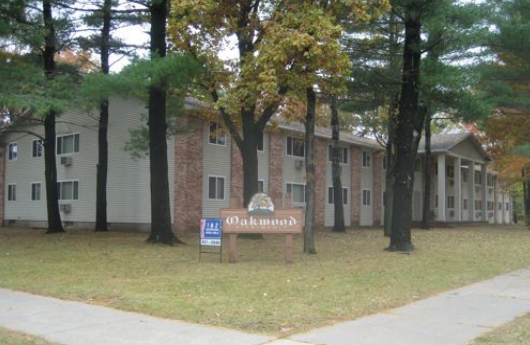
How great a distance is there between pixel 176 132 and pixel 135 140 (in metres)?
1.95

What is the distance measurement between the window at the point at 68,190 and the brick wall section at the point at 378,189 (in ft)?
67.4

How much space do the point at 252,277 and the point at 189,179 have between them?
1626cm

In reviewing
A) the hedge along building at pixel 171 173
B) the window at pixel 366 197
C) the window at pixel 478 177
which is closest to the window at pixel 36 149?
the hedge along building at pixel 171 173

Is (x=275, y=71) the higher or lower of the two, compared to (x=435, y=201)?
higher

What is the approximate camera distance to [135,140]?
84.9 ft

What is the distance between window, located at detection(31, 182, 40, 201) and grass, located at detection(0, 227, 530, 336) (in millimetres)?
14655

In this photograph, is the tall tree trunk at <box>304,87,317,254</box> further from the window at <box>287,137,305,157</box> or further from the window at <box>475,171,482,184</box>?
the window at <box>475,171,482,184</box>

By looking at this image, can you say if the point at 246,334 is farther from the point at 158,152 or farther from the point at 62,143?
the point at 62,143

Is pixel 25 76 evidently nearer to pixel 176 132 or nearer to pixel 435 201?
pixel 176 132

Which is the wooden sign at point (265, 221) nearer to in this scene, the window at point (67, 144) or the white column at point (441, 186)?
the window at point (67, 144)

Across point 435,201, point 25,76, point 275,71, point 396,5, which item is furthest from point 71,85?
point 435,201

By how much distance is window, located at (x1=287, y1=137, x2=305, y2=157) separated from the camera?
35.1m

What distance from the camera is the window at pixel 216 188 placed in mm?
29547

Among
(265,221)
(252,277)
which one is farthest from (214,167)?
(252,277)
